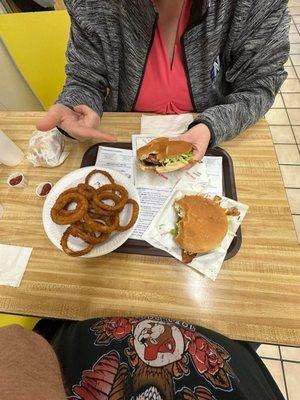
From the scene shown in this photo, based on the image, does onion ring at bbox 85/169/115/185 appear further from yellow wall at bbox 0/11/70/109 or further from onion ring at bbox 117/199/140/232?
yellow wall at bbox 0/11/70/109

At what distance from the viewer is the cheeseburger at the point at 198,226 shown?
75cm

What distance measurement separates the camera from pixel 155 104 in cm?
114

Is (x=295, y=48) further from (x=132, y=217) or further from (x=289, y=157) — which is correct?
(x=132, y=217)

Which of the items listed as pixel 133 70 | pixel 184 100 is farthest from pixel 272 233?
pixel 133 70

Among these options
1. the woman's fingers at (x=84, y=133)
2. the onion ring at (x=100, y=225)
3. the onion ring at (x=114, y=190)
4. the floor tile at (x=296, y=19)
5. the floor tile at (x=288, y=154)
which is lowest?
the floor tile at (x=288, y=154)

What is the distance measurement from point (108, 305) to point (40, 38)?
1371mm

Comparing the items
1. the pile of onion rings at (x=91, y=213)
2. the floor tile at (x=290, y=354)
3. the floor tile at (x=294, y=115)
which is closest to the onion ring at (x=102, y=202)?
the pile of onion rings at (x=91, y=213)

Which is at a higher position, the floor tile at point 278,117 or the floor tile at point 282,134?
the floor tile at point 278,117

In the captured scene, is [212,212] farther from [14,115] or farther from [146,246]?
[14,115]

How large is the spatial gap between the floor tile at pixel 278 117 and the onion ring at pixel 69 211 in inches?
80.3

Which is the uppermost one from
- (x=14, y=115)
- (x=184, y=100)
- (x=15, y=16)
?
(x=15, y=16)

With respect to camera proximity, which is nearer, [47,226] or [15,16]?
[47,226]

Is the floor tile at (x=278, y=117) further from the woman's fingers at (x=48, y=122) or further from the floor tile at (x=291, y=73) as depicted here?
the woman's fingers at (x=48, y=122)

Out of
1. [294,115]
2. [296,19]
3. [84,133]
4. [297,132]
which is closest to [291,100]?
[294,115]
